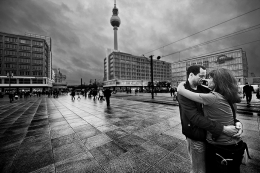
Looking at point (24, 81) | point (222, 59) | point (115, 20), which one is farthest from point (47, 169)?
point (115, 20)

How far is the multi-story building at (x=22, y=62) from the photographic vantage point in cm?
5256

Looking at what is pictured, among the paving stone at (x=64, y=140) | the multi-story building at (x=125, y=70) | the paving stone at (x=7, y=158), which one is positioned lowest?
the paving stone at (x=64, y=140)

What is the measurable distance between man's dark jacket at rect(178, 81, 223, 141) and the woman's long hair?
170mm

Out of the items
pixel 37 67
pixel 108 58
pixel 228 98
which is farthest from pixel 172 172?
pixel 108 58

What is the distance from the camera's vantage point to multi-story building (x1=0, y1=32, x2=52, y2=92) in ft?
172

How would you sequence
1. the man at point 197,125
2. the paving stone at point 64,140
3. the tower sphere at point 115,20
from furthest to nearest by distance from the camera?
1. the tower sphere at point 115,20
2. the paving stone at point 64,140
3. the man at point 197,125

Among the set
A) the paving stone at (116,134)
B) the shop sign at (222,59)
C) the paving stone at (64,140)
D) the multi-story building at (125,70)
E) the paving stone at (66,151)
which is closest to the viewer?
the paving stone at (66,151)

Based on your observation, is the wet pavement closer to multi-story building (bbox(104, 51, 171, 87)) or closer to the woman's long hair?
the woman's long hair

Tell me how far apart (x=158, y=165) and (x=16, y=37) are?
82978 millimetres

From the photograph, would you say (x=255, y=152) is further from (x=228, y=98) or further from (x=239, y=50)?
(x=239, y=50)

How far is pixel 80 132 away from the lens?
4199 mm

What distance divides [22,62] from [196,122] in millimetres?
79285

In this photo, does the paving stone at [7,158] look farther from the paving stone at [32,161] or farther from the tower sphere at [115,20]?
the tower sphere at [115,20]

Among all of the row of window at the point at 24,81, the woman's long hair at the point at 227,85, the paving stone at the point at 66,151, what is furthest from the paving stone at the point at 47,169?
the row of window at the point at 24,81
